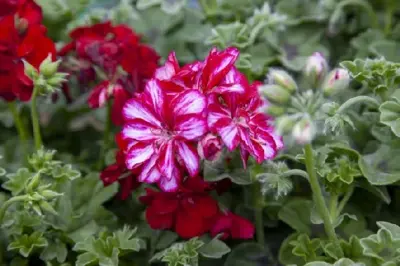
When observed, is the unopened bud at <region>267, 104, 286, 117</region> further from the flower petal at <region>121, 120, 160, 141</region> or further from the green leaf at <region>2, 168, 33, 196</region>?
the green leaf at <region>2, 168, 33, 196</region>

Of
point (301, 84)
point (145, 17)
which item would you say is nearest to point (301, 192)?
point (301, 84)

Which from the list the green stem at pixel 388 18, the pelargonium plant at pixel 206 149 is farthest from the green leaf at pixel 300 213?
the green stem at pixel 388 18

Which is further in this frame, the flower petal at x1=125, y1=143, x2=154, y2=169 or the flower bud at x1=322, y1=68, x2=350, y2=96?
the flower petal at x1=125, y1=143, x2=154, y2=169

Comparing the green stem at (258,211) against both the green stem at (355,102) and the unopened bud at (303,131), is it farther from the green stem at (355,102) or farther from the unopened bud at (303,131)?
the unopened bud at (303,131)

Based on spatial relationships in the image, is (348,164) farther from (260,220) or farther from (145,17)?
(145,17)

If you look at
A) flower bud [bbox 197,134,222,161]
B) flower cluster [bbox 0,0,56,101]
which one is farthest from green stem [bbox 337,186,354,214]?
flower cluster [bbox 0,0,56,101]

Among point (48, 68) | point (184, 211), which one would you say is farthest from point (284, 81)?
point (48, 68)
